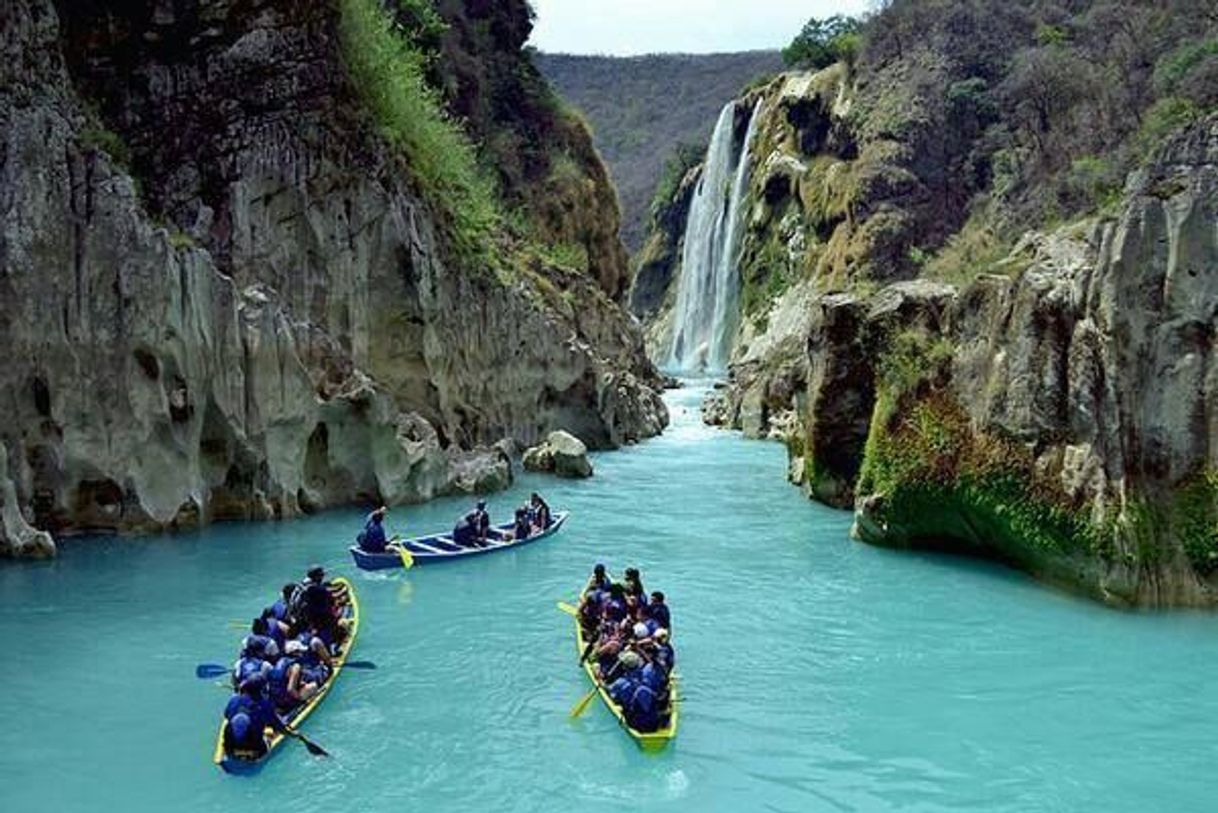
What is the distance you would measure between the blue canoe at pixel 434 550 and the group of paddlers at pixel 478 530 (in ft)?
0.37

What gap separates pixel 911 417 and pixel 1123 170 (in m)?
28.2

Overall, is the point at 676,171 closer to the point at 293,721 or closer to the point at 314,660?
the point at 314,660

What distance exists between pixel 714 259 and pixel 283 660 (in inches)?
2801

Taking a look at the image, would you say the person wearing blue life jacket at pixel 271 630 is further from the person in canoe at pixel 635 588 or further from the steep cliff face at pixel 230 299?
the steep cliff face at pixel 230 299

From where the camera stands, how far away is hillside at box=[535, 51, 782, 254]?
146m

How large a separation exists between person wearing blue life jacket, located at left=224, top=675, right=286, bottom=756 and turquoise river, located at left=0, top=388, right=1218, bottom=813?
0.38 m

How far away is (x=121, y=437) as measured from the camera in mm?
23938

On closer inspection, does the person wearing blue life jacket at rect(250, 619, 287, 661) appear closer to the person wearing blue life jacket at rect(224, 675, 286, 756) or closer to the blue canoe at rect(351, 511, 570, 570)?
the person wearing blue life jacket at rect(224, 675, 286, 756)

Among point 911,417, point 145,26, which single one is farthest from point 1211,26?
point 145,26

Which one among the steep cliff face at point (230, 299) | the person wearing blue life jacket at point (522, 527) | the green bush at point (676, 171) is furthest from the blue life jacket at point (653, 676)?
the green bush at point (676, 171)

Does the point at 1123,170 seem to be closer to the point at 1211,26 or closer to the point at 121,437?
the point at 1211,26

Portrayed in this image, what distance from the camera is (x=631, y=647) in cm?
1491

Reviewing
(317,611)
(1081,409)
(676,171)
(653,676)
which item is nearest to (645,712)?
(653,676)

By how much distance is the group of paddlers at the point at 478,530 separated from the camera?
22.4 metres
